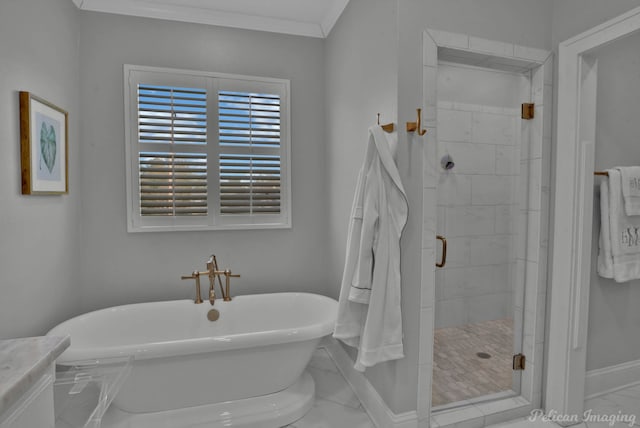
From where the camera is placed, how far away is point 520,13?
1956 millimetres

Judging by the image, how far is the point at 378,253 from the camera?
1773 millimetres

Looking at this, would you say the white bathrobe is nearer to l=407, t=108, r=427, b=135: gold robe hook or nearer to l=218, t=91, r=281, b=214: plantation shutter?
l=407, t=108, r=427, b=135: gold robe hook

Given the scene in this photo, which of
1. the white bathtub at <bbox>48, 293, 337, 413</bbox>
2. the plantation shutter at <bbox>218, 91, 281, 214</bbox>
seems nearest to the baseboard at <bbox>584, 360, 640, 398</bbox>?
the white bathtub at <bbox>48, 293, 337, 413</bbox>

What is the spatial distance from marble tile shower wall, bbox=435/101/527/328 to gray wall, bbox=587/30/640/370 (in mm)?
983

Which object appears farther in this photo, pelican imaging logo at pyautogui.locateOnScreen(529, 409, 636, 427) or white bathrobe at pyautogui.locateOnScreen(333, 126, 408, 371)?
pelican imaging logo at pyautogui.locateOnScreen(529, 409, 636, 427)

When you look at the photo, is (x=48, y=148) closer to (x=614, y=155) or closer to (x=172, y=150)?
(x=172, y=150)

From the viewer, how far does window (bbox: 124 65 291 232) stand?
262 centimetres

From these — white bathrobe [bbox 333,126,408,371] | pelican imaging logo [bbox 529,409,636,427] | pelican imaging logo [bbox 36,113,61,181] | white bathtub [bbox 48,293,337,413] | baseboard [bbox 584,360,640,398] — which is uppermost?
pelican imaging logo [bbox 36,113,61,181]

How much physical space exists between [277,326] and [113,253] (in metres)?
1.40

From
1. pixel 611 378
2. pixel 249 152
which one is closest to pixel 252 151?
pixel 249 152

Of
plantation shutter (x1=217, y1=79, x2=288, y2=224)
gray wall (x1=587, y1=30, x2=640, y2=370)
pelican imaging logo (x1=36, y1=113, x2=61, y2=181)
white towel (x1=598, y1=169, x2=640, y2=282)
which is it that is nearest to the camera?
pelican imaging logo (x1=36, y1=113, x2=61, y2=181)

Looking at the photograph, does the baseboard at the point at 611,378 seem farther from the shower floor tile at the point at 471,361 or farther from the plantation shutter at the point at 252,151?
the plantation shutter at the point at 252,151

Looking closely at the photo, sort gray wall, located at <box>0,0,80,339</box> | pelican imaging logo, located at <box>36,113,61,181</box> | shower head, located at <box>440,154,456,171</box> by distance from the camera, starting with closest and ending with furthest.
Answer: gray wall, located at <box>0,0,80,339</box> < pelican imaging logo, located at <box>36,113,61,181</box> < shower head, located at <box>440,154,456,171</box>

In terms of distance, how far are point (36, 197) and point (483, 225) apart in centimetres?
355
